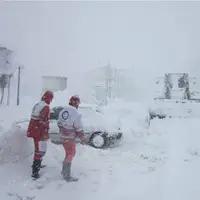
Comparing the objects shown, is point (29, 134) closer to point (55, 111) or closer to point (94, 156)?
point (94, 156)

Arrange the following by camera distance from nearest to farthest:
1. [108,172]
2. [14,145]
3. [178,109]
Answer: [108,172] < [14,145] < [178,109]

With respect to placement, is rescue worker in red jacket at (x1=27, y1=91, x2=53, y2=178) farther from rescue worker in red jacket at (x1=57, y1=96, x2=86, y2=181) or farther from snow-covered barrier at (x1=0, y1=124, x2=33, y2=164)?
snow-covered barrier at (x1=0, y1=124, x2=33, y2=164)

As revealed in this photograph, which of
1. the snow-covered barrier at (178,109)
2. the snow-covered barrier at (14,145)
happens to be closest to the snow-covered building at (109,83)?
the snow-covered barrier at (178,109)

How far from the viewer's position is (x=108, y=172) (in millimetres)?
6996

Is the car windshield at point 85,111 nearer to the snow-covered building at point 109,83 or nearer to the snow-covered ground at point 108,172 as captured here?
the snow-covered ground at point 108,172

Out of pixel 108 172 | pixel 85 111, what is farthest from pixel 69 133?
pixel 85 111

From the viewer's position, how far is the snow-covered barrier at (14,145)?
22.6 ft

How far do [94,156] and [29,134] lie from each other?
2491mm

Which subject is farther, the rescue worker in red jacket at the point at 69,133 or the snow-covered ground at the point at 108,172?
the rescue worker in red jacket at the point at 69,133

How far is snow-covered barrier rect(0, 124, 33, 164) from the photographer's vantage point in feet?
22.6

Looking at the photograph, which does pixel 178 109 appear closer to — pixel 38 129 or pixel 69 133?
pixel 69 133

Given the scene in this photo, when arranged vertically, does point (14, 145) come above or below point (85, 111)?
below

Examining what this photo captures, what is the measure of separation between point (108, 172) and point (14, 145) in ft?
6.49

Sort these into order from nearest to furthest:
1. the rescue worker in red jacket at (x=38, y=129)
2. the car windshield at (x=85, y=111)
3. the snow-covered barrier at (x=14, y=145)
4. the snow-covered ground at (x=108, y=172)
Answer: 1. the snow-covered ground at (x=108, y=172)
2. the rescue worker in red jacket at (x=38, y=129)
3. the snow-covered barrier at (x=14, y=145)
4. the car windshield at (x=85, y=111)
